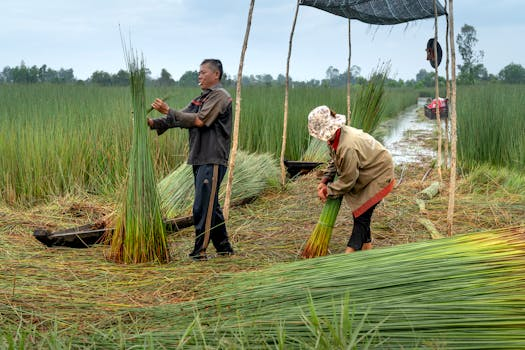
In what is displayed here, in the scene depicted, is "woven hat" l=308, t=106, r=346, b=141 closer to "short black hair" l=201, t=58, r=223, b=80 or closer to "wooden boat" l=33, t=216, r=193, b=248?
"short black hair" l=201, t=58, r=223, b=80

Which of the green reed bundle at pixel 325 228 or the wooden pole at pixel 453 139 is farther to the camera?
the wooden pole at pixel 453 139

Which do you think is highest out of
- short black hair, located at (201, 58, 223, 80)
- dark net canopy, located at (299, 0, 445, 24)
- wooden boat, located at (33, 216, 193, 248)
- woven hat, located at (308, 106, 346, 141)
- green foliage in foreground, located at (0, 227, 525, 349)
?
dark net canopy, located at (299, 0, 445, 24)

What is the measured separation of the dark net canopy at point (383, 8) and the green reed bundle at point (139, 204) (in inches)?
133

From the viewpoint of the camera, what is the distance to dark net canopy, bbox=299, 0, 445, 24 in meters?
6.58

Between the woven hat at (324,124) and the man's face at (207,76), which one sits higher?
the man's face at (207,76)

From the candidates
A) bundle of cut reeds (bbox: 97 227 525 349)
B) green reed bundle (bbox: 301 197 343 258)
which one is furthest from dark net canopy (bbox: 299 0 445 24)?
bundle of cut reeds (bbox: 97 227 525 349)

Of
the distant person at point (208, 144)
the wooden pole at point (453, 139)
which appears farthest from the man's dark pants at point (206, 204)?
the wooden pole at point (453, 139)

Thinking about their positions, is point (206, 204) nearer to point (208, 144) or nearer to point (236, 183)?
point (208, 144)

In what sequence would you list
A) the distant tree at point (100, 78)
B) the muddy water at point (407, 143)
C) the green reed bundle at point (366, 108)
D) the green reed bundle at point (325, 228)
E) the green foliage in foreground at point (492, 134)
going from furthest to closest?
the distant tree at point (100, 78) < the muddy water at point (407, 143) < the green foliage in foreground at point (492, 134) < the green reed bundle at point (366, 108) < the green reed bundle at point (325, 228)

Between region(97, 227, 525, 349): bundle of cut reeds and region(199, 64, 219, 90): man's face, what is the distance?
1634 millimetres

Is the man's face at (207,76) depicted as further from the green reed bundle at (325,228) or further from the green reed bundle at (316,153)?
the green reed bundle at (316,153)

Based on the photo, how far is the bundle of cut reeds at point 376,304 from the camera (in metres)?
2.05

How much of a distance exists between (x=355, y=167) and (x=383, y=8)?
151 inches

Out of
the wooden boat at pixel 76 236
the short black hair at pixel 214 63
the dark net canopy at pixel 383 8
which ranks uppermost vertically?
the dark net canopy at pixel 383 8
